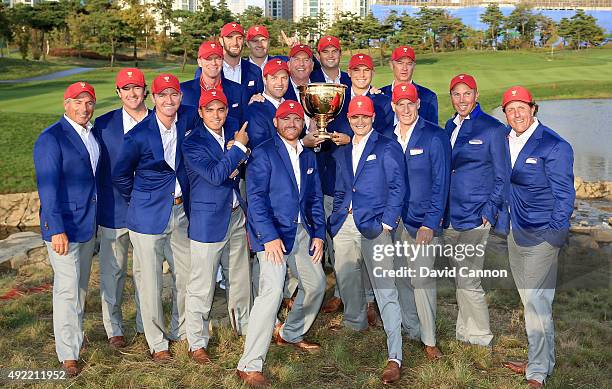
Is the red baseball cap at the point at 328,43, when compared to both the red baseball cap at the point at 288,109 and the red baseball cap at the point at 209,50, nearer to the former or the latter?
the red baseball cap at the point at 209,50

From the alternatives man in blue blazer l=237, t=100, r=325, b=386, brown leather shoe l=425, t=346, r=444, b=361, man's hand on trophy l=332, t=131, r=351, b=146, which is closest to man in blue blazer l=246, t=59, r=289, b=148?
man in blue blazer l=237, t=100, r=325, b=386

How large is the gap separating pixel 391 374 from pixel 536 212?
1.89 metres

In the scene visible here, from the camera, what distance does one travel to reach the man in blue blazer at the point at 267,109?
5.94 m

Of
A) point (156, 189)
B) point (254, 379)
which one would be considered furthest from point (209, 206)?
point (254, 379)

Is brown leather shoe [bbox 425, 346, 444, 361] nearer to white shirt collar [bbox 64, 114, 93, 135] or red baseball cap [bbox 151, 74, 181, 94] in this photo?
red baseball cap [bbox 151, 74, 181, 94]

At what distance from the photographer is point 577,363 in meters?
5.84

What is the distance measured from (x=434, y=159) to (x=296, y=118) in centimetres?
134

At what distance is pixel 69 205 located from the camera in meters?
5.32

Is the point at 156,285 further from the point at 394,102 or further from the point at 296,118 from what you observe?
the point at 394,102

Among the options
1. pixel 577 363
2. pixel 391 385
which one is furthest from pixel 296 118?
pixel 577 363

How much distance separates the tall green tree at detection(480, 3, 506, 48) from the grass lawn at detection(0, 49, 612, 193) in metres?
27.6

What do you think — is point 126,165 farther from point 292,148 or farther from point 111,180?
point 292,148

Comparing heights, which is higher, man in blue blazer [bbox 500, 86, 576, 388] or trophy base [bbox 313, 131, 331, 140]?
trophy base [bbox 313, 131, 331, 140]

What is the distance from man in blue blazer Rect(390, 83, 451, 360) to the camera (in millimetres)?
5574
